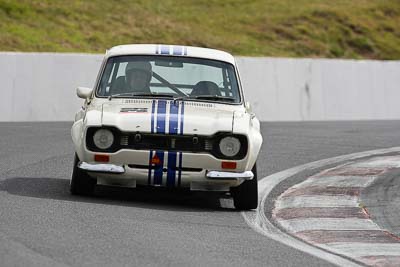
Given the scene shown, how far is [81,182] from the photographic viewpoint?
993cm

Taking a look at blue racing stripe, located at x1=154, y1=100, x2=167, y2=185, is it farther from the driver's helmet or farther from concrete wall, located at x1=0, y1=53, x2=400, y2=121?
concrete wall, located at x1=0, y1=53, x2=400, y2=121

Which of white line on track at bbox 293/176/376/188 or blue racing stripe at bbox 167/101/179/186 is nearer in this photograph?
blue racing stripe at bbox 167/101/179/186

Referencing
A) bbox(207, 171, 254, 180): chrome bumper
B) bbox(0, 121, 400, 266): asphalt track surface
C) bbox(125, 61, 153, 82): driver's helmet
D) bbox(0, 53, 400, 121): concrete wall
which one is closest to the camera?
bbox(0, 121, 400, 266): asphalt track surface

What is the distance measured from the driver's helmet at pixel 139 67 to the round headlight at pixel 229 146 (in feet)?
4.59

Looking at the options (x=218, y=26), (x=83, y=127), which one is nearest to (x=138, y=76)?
(x=83, y=127)

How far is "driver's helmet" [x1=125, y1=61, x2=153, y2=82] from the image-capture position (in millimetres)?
10844

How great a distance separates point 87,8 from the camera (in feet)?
113

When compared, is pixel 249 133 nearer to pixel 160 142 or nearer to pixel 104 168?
pixel 160 142

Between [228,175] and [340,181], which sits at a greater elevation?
[228,175]

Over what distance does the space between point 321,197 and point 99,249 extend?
163 inches

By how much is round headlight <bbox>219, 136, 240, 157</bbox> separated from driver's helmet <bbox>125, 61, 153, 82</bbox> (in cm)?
140

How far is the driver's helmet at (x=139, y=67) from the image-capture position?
10.8 m

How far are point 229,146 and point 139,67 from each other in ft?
5.26

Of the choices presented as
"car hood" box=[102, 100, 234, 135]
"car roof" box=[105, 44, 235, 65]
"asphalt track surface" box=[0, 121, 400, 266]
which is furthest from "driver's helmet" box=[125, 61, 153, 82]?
"asphalt track surface" box=[0, 121, 400, 266]
